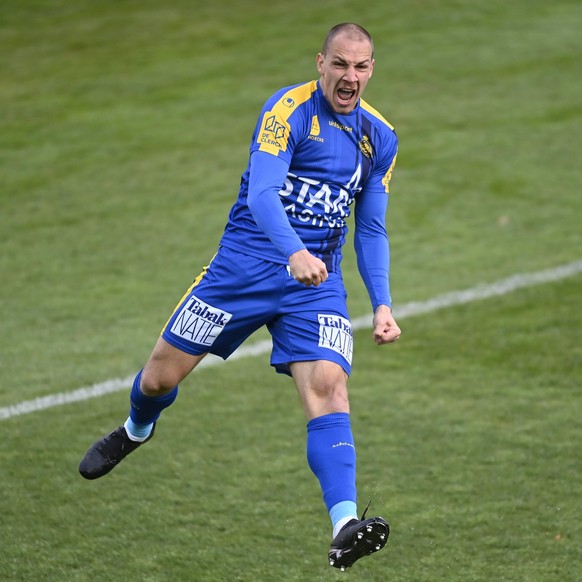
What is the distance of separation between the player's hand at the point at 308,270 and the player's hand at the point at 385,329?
46 cm

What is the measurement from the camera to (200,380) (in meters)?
7.38

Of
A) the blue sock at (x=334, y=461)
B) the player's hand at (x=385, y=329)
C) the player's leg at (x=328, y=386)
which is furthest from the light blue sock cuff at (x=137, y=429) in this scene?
the player's hand at (x=385, y=329)

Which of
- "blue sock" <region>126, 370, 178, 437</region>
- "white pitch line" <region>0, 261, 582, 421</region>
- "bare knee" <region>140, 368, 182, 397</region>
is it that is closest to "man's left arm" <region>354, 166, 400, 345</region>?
"bare knee" <region>140, 368, 182, 397</region>

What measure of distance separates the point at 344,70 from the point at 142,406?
1829 millimetres

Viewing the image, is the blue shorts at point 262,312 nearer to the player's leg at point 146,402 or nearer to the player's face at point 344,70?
the player's leg at point 146,402

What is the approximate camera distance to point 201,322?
4.92 metres

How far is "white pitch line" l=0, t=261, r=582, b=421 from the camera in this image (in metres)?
6.91

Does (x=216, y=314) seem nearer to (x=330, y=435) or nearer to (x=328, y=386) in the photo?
(x=328, y=386)

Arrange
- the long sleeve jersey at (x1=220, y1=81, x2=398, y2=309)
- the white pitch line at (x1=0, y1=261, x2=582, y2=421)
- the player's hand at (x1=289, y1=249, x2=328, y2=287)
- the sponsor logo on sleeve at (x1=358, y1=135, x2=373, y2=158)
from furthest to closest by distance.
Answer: the white pitch line at (x1=0, y1=261, x2=582, y2=421)
the sponsor logo on sleeve at (x1=358, y1=135, x2=373, y2=158)
the long sleeve jersey at (x1=220, y1=81, x2=398, y2=309)
the player's hand at (x1=289, y1=249, x2=328, y2=287)

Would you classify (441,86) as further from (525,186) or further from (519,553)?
(519,553)

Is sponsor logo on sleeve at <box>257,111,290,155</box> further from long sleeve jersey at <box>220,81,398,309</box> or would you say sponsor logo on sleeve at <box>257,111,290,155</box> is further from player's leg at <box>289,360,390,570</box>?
player's leg at <box>289,360,390,570</box>

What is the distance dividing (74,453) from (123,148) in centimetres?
659

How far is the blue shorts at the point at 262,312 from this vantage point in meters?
4.78

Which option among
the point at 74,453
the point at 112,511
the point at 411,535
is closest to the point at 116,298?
the point at 74,453
